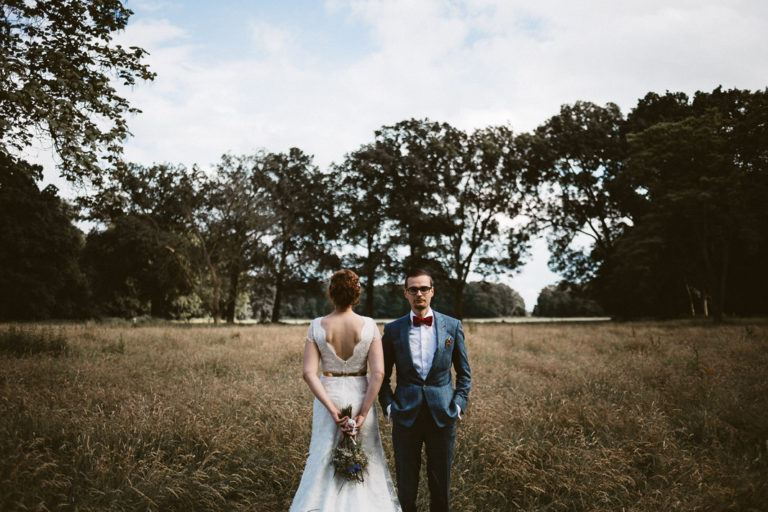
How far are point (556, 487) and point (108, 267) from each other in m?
42.0

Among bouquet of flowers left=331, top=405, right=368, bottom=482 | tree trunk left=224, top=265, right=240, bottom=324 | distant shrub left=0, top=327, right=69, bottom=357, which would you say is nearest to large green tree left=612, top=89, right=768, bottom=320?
bouquet of flowers left=331, top=405, right=368, bottom=482

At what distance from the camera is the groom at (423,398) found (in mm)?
3561

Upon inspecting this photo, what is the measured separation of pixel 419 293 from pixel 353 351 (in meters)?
0.71

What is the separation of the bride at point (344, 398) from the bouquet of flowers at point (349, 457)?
0.05 metres

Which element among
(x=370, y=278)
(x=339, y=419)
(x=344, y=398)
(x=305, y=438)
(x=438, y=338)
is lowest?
(x=305, y=438)

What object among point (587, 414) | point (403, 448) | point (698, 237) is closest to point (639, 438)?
point (587, 414)

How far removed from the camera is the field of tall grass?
446 cm

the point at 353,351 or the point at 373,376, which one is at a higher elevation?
the point at 353,351

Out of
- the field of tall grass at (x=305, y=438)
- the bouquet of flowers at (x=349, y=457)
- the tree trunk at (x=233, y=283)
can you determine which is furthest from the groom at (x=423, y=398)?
the tree trunk at (x=233, y=283)

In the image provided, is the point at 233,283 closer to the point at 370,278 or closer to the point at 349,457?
the point at 370,278

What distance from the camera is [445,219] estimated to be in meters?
34.8

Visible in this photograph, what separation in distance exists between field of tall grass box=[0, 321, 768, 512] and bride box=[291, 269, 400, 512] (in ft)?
4.41

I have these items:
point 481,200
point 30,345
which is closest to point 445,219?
point 481,200

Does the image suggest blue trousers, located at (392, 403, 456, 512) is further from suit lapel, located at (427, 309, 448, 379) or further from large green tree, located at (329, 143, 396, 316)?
large green tree, located at (329, 143, 396, 316)
